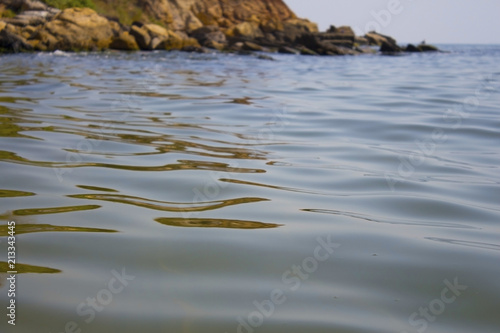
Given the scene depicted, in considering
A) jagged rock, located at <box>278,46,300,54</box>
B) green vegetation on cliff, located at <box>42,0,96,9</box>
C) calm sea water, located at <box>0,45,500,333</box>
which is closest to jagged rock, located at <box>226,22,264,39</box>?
jagged rock, located at <box>278,46,300,54</box>

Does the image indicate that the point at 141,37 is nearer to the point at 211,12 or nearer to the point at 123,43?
the point at 123,43

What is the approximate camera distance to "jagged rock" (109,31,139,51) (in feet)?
87.9

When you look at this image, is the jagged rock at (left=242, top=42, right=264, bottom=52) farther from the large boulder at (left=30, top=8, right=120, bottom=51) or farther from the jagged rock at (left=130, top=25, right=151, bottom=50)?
the large boulder at (left=30, top=8, right=120, bottom=51)

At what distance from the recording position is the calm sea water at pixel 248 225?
1.70 m

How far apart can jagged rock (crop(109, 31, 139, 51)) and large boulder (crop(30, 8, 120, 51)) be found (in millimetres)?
353

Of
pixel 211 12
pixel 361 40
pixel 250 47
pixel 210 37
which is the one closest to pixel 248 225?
pixel 250 47

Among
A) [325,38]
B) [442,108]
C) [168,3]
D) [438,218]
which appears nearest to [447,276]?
[438,218]

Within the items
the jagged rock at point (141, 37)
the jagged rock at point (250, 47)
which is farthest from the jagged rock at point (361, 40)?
the jagged rock at point (141, 37)

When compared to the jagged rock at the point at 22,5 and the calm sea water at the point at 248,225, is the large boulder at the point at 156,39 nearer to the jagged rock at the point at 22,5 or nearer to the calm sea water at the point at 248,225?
the jagged rock at the point at 22,5

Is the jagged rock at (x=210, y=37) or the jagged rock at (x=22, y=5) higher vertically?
the jagged rock at (x=22, y=5)

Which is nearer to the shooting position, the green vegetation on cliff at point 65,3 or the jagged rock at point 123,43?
the jagged rock at point 123,43

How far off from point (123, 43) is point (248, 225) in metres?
25.9

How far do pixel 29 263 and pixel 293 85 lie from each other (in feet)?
29.3

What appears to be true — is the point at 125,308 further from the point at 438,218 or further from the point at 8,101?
the point at 8,101
